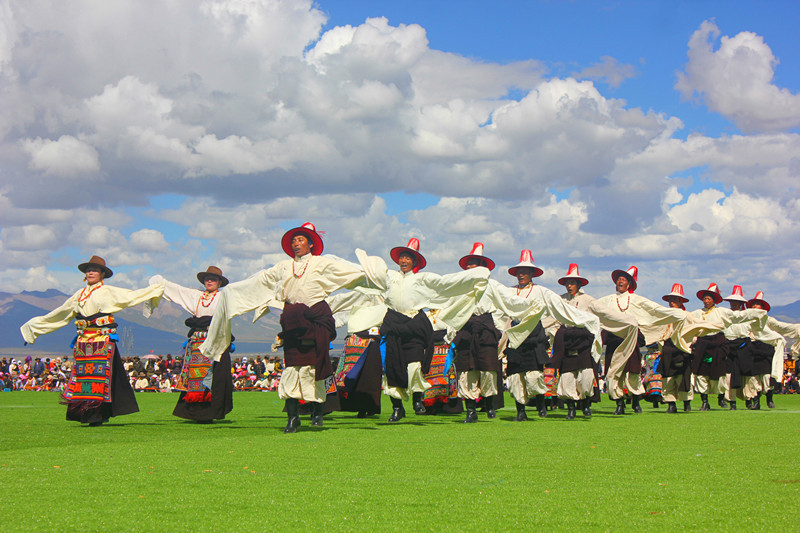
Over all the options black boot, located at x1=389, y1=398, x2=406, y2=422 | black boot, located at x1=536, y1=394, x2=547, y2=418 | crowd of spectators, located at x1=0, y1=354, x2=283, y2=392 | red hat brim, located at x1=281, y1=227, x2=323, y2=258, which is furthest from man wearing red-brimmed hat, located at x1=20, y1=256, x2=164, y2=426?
crowd of spectators, located at x1=0, y1=354, x2=283, y2=392

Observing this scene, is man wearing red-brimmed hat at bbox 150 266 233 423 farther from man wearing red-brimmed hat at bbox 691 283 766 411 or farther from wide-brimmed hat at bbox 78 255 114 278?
man wearing red-brimmed hat at bbox 691 283 766 411

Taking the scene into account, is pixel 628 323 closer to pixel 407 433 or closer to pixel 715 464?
pixel 407 433

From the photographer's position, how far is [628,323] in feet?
42.7

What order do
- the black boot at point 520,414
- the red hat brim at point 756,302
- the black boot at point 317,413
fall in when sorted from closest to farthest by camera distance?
the black boot at point 317,413
the black boot at point 520,414
the red hat brim at point 756,302

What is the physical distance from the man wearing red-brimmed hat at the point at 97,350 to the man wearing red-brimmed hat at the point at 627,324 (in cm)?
744

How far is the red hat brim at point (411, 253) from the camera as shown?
1098cm

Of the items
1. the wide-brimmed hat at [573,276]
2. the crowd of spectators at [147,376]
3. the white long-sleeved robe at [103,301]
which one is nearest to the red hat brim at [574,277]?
the wide-brimmed hat at [573,276]

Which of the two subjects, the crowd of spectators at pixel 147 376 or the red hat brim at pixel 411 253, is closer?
the red hat brim at pixel 411 253

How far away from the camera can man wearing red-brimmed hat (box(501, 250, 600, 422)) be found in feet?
37.7

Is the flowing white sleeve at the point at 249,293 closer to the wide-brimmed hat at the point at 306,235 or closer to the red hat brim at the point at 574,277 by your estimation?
the wide-brimmed hat at the point at 306,235

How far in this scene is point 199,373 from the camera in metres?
11.4

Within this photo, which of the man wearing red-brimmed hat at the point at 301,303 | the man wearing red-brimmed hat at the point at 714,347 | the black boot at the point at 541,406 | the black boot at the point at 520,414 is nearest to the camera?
the man wearing red-brimmed hat at the point at 301,303

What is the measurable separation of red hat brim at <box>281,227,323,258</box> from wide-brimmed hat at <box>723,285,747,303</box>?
36.4 ft

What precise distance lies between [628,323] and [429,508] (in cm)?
912
